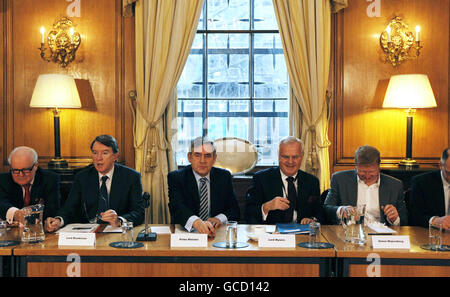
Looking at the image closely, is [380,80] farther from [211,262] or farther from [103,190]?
[211,262]

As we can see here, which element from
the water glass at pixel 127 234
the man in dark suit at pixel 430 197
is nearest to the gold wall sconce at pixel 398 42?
the man in dark suit at pixel 430 197

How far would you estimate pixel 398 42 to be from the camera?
16.3 ft

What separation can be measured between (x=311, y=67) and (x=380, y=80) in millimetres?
724

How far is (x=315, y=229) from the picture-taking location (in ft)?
9.08

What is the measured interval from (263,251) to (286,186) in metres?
1.18

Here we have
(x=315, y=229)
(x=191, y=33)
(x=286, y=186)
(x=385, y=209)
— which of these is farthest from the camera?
(x=191, y=33)

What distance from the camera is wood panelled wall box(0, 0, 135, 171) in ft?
16.7

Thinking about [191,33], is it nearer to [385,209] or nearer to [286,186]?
[286,186]

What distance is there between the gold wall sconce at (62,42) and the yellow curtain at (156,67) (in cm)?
65

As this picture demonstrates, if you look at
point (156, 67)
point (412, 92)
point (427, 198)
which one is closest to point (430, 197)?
point (427, 198)

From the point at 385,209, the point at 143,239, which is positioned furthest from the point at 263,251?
the point at 385,209
